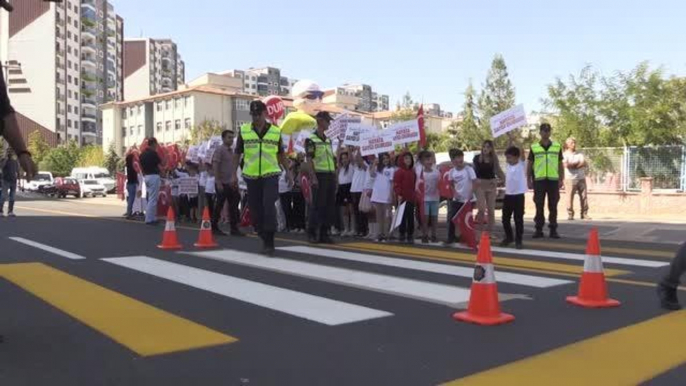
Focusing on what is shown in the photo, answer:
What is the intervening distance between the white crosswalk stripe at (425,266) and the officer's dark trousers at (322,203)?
77 centimetres

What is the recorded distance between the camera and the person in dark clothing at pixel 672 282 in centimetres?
507

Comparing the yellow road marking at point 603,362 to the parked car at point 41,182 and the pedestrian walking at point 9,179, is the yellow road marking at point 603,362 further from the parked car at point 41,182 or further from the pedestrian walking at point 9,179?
the parked car at point 41,182

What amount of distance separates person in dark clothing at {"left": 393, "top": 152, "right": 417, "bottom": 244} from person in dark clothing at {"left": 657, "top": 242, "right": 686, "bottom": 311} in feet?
17.1

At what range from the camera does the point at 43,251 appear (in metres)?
8.70

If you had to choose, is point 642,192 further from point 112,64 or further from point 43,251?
point 112,64

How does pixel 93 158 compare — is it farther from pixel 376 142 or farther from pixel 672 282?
pixel 672 282

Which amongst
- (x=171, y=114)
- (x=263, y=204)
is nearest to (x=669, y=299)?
(x=263, y=204)

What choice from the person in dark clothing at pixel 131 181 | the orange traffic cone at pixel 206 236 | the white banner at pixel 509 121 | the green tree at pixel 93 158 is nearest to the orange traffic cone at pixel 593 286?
the orange traffic cone at pixel 206 236

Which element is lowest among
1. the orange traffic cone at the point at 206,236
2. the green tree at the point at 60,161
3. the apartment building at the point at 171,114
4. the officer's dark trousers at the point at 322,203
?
the orange traffic cone at the point at 206,236

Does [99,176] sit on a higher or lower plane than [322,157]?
higher

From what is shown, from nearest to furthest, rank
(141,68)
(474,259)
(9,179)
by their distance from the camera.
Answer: (474,259), (9,179), (141,68)

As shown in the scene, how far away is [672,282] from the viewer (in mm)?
5148

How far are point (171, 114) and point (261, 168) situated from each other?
91558 millimetres

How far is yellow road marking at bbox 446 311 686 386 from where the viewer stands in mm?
3469
